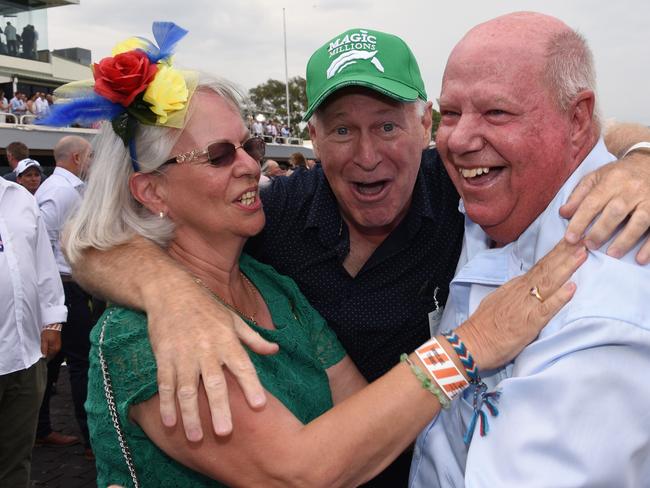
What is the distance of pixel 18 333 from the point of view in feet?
13.6

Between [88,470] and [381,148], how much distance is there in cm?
388

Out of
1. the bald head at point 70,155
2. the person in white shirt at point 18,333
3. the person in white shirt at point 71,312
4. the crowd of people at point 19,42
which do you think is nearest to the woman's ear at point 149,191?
the person in white shirt at point 18,333

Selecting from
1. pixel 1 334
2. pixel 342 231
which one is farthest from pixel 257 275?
pixel 1 334

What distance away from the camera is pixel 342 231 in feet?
9.57

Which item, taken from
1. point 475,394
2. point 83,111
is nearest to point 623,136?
point 475,394

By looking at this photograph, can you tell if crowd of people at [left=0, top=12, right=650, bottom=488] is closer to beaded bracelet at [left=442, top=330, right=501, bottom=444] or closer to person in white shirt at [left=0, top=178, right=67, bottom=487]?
beaded bracelet at [left=442, top=330, right=501, bottom=444]

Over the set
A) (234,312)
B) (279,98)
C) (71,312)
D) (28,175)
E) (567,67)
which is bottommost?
(279,98)

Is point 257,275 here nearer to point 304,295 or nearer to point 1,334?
point 304,295

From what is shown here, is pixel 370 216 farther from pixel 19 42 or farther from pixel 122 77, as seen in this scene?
pixel 19 42

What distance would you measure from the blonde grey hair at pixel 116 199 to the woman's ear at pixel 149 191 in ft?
0.07

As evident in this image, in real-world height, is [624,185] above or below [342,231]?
above

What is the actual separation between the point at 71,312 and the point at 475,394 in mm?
4973

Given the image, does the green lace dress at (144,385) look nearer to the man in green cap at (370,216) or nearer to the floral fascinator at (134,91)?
the man in green cap at (370,216)

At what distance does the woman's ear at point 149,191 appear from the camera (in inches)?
93.4
